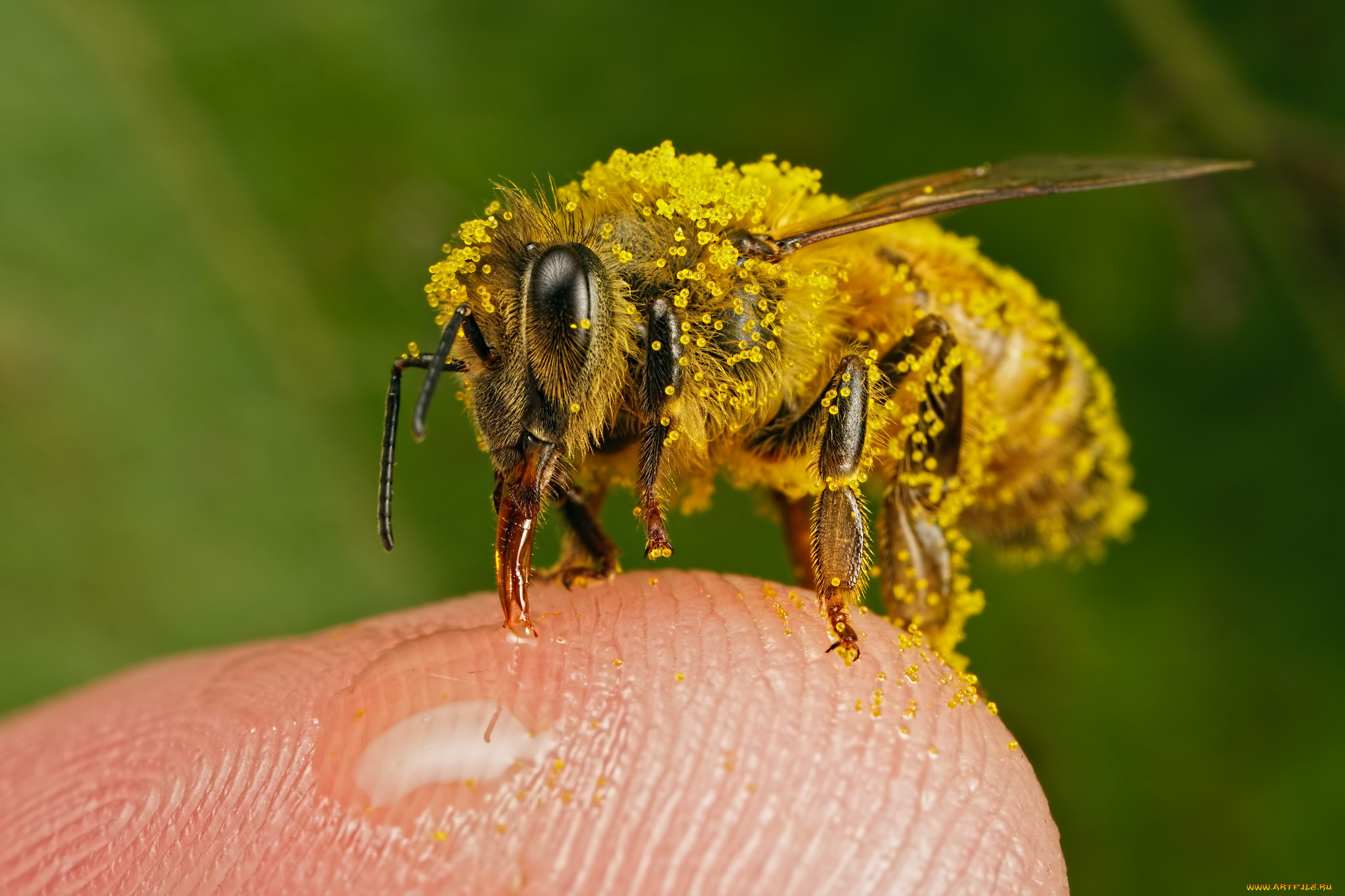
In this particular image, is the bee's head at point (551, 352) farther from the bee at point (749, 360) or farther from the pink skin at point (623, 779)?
the pink skin at point (623, 779)

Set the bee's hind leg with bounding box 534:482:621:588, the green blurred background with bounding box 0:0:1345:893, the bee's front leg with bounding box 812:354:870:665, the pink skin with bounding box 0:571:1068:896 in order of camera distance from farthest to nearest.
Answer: the green blurred background with bounding box 0:0:1345:893
the bee's hind leg with bounding box 534:482:621:588
the bee's front leg with bounding box 812:354:870:665
the pink skin with bounding box 0:571:1068:896

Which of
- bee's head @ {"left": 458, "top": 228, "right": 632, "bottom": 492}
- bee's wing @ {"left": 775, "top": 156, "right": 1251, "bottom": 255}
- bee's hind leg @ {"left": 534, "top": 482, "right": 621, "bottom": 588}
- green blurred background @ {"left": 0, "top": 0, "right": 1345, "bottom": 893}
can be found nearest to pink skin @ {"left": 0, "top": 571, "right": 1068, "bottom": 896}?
bee's hind leg @ {"left": 534, "top": 482, "right": 621, "bottom": 588}

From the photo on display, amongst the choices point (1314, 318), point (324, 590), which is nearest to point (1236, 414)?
point (1314, 318)

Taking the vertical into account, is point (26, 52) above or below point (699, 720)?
above

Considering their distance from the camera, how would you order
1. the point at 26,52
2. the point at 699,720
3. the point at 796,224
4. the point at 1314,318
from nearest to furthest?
the point at 699,720, the point at 796,224, the point at 1314,318, the point at 26,52

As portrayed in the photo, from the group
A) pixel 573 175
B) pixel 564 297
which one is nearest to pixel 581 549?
pixel 564 297

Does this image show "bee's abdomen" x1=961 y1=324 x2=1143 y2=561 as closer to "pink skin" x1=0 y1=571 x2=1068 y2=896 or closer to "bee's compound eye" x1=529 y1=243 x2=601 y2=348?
"pink skin" x1=0 y1=571 x2=1068 y2=896

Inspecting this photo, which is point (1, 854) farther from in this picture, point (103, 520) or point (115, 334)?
point (115, 334)
